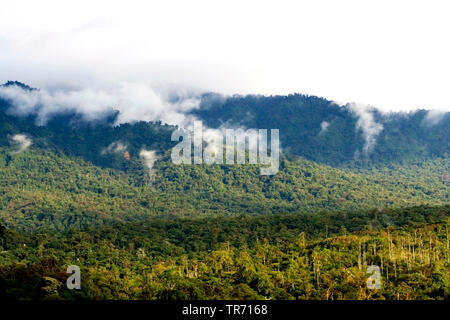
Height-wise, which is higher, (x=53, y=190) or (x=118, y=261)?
(x=53, y=190)

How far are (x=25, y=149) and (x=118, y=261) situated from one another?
9098 cm

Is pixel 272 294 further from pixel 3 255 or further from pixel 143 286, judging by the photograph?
pixel 3 255

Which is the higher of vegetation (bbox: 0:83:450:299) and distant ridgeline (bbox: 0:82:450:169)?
distant ridgeline (bbox: 0:82:450:169)

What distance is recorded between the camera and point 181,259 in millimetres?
Answer: 74312

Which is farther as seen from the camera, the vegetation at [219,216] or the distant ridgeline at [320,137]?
the distant ridgeline at [320,137]

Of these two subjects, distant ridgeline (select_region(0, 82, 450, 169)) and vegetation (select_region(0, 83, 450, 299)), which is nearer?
vegetation (select_region(0, 83, 450, 299))

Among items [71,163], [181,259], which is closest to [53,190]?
[71,163]

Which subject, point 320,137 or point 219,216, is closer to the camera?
point 219,216

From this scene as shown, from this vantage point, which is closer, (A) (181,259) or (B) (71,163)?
(A) (181,259)

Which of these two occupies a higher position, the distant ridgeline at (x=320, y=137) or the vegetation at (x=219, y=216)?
the distant ridgeline at (x=320, y=137)

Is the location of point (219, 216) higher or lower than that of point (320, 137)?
lower
